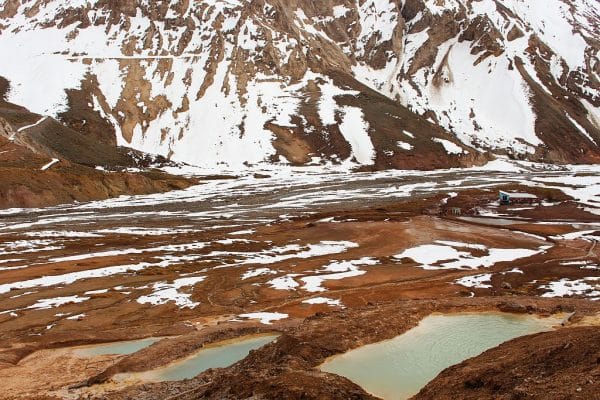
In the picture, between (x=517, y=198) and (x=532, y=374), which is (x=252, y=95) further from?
(x=532, y=374)

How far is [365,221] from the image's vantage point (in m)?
58.5

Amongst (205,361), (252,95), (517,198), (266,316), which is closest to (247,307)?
(266,316)

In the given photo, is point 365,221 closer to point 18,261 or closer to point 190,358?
point 18,261

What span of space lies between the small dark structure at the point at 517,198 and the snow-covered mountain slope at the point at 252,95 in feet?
183

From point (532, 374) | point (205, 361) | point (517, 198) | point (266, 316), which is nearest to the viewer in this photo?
point (532, 374)

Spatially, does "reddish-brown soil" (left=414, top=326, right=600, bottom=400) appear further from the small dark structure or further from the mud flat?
the small dark structure

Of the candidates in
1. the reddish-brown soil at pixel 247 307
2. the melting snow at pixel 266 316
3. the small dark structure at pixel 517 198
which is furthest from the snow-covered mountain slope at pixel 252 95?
the melting snow at pixel 266 316

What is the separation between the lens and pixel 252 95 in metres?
161

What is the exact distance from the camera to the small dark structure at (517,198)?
7474 cm

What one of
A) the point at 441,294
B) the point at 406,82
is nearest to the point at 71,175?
the point at 441,294

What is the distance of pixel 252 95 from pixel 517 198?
100m

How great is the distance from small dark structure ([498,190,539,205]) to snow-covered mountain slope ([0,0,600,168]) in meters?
55.9

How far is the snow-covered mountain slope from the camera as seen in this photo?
469 feet

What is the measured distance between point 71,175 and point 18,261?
168ft
